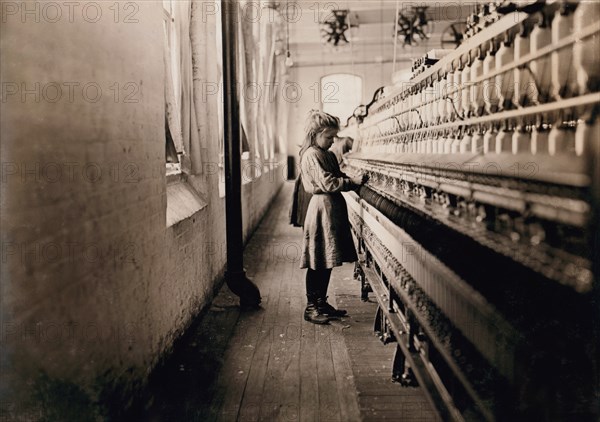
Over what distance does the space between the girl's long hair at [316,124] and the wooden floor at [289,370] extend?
1.42 m

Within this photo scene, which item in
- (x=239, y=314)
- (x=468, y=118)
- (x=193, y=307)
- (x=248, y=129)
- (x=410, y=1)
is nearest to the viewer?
(x=468, y=118)

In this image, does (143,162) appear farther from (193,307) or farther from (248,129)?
(248,129)

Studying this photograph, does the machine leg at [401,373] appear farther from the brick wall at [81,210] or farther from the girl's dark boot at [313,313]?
the brick wall at [81,210]

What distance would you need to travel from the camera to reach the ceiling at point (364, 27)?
1219cm

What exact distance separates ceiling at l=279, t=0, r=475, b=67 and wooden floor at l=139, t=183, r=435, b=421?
859cm

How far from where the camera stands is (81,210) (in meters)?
2.19

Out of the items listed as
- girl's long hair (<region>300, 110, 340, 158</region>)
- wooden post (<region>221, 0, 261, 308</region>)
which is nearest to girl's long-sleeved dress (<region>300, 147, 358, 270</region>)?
girl's long hair (<region>300, 110, 340, 158</region>)

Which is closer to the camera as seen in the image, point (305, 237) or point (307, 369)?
point (307, 369)

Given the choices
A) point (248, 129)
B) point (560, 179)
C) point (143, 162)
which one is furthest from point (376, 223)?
point (248, 129)

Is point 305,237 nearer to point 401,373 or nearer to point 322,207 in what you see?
point 322,207

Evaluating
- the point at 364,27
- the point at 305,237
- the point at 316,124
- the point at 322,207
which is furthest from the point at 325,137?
the point at 364,27

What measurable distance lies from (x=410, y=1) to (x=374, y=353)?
9976 millimetres

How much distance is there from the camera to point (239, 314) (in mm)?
4484

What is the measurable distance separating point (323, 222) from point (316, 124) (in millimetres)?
762
